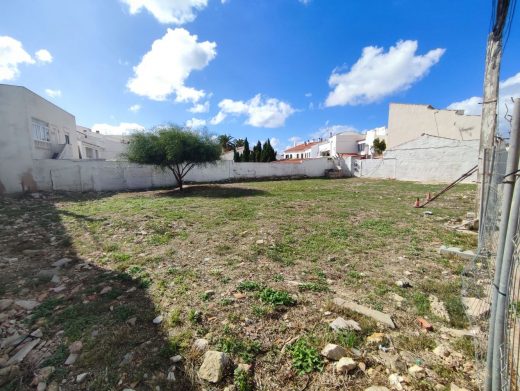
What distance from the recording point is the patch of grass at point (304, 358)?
6.14 ft

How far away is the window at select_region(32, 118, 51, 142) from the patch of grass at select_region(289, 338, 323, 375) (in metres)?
16.7

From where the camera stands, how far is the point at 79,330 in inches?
91.9

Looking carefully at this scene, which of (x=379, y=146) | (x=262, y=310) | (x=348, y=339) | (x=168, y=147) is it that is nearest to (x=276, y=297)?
(x=262, y=310)

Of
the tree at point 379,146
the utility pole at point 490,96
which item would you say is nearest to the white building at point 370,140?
the tree at point 379,146

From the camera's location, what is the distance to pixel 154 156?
41.7ft

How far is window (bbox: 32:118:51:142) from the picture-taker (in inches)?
513

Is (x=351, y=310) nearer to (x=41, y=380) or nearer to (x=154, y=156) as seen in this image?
(x=41, y=380)

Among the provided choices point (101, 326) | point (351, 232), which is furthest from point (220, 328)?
point (351, 232)

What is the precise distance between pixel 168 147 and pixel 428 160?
18053 millimetres

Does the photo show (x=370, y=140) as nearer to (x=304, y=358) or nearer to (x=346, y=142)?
(x=346, y=142)

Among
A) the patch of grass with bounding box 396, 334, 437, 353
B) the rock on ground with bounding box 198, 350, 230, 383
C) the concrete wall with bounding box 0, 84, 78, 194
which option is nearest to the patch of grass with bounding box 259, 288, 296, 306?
the rock on ground with bounding box 198, 350, 230, 383

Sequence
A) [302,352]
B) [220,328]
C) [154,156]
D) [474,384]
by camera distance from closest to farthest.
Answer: [474,384]
[302,352]
[220,328]
[154,156]

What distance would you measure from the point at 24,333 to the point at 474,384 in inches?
148

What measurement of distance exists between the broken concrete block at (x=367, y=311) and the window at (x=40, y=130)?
16.7 m
